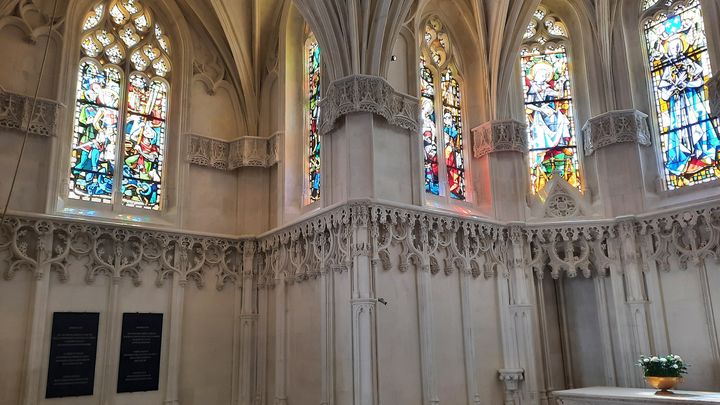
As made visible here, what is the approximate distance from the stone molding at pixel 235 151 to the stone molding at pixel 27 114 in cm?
312

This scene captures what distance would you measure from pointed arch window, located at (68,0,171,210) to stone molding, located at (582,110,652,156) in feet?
33.4

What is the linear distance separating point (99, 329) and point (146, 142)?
4520 mm

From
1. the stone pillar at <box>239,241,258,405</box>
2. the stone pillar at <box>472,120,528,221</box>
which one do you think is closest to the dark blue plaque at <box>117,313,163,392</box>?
the stone pillar at <box>239,241,258,405</box>

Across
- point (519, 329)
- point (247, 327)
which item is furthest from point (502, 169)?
point (247, 327)

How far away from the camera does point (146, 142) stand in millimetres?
15023

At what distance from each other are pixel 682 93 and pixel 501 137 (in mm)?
3951

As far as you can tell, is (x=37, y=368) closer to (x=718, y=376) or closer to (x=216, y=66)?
(x=216, y=66)

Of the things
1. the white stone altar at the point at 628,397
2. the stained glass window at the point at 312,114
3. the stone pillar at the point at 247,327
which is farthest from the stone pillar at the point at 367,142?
the white stone altar at the point at 628,397

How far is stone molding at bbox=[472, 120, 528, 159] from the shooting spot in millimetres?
14711

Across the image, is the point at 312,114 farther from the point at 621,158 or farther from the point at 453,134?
the point at 621,158

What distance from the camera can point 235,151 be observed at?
15.7 metres

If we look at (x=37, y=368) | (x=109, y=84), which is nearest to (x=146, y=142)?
(x=109, y=84)

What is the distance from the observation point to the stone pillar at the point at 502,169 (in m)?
14.6

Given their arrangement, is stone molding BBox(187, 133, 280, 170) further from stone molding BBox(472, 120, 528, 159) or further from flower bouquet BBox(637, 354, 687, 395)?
flower bouquet BBox(637, 354, 687, 395)
